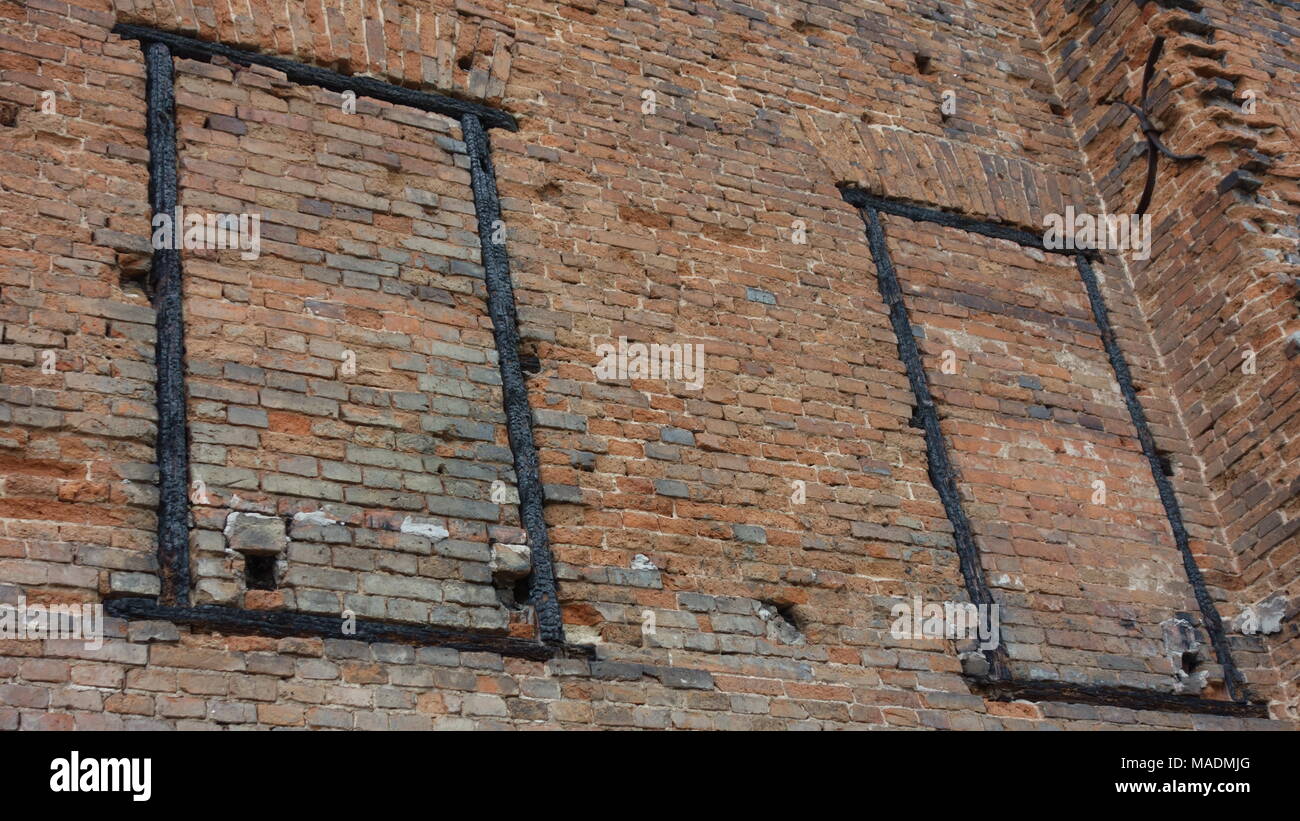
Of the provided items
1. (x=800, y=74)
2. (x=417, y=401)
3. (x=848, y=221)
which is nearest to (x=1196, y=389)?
(x=848, y=221)

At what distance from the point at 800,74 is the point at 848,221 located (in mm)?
893

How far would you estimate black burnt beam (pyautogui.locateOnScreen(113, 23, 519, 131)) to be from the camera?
5941 mm

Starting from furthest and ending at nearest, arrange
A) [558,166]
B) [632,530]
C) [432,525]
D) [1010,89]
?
[1010,89] → [558,166] → [632,530] → [432,525]

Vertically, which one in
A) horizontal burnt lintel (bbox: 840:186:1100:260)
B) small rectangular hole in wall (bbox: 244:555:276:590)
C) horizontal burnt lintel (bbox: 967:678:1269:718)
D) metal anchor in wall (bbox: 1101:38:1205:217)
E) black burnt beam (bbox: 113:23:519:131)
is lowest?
horizontal burnt lintel (bbox: 967:678:1269:718)

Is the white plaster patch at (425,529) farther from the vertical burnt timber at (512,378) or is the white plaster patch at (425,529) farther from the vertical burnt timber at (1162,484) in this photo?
the vertical burnt timber at (1162,484)

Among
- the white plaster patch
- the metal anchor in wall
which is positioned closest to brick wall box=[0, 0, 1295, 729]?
the white plaster patch

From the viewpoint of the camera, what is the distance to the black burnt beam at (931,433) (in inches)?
248

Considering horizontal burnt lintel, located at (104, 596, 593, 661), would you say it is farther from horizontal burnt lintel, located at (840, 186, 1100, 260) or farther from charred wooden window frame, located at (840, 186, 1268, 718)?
horizontal burnt lintel, located at (840, 186, 1100, 260)

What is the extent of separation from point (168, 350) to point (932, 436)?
315cm

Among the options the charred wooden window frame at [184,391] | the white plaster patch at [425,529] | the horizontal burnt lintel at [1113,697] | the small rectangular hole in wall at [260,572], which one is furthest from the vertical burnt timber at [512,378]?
the horizontal burnt lintel at [1113,697]

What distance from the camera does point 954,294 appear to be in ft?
23.9

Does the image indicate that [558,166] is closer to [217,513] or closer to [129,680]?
[217,513]

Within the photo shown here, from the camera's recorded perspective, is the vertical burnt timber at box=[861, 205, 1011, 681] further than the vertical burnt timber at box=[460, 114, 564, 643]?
Yes

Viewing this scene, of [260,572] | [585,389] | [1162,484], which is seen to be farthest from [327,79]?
[1162,484]
